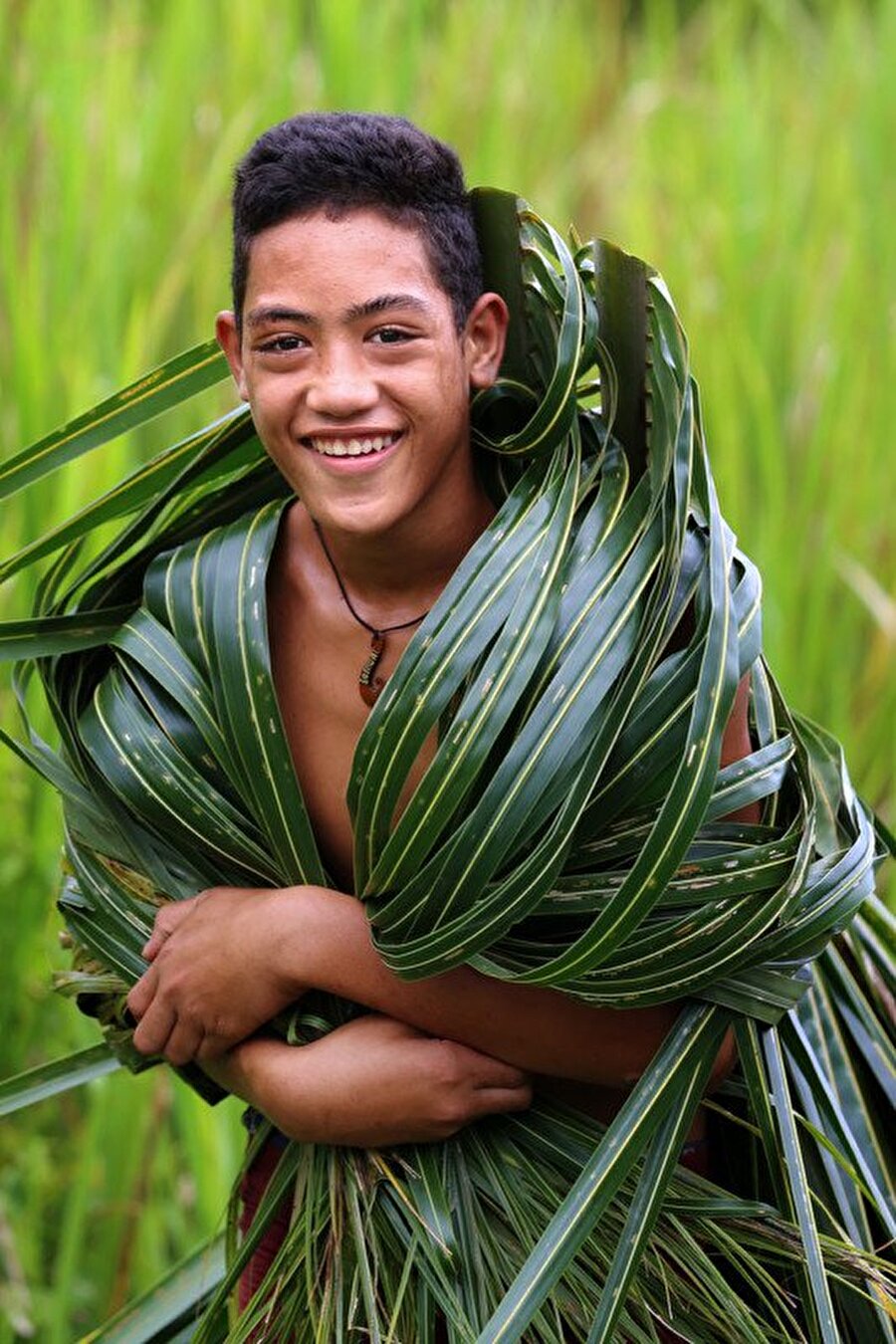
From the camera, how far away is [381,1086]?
3.52ft

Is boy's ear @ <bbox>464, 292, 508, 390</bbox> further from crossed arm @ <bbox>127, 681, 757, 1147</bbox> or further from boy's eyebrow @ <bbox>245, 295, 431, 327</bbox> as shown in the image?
crossed arm @ <bbox>127, 681, 757, 1147</bbox>

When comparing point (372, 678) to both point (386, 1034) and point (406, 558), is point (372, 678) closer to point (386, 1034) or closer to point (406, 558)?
point (406, 558)

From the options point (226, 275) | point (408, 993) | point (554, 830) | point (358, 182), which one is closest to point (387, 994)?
point (408, 993)

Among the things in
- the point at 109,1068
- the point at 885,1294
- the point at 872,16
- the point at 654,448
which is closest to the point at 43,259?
the point at 109,1068

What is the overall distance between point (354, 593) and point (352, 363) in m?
0.16

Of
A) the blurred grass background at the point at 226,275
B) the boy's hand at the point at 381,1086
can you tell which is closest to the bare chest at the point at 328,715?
the boy's hand at the point at 381,1086

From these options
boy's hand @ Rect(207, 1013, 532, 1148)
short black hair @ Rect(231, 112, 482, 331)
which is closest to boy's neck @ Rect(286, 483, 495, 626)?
short black hair @ Rect(231, 112, 482, 331)

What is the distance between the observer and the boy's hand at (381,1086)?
1075mm

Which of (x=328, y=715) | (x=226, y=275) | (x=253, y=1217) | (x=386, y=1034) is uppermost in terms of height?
(x=226, y=275)

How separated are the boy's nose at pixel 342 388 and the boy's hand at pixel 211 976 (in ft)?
0.84

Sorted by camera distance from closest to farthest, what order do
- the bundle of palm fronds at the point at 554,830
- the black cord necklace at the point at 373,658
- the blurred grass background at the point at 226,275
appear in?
the bundle of palm fronds at the point at 554,830
the black cord necklace at the point at 373,658
the blurred grass background at the point at 226,275

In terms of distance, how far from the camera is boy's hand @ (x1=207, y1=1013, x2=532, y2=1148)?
1075 millimetres

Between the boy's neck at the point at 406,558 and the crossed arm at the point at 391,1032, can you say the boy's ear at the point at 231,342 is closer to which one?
the boy's neck at the point at 406,558

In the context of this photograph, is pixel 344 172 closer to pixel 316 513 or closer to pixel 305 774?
pixel 316 513
